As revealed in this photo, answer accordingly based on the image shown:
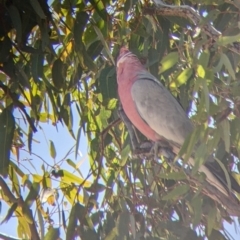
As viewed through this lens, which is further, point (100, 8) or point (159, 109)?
point (159, 109)

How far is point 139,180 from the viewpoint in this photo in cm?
193

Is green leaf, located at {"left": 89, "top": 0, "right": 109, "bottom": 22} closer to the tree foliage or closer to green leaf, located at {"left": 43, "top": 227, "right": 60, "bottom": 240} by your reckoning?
the tree foliage

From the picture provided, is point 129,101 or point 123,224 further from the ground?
point 129,101

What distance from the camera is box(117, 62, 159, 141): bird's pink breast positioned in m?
1.87

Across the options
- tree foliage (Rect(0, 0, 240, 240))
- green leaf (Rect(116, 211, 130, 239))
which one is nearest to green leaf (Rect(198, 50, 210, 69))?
tree foliage (Rect(0, 0, 240, 240))

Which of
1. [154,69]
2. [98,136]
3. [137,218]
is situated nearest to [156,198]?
[137,218]

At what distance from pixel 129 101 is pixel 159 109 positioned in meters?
0.08

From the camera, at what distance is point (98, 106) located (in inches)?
77.0

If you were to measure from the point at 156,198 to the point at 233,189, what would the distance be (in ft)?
0.96

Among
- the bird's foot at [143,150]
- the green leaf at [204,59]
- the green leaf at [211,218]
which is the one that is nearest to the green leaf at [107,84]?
the bird's foot at [143,150]

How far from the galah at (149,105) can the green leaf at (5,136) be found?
33 cm

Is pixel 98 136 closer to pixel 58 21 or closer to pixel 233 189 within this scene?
pixel 58 21

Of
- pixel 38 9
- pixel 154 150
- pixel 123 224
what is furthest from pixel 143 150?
pixel 38 9

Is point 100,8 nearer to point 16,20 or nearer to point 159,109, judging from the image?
point 16,20
